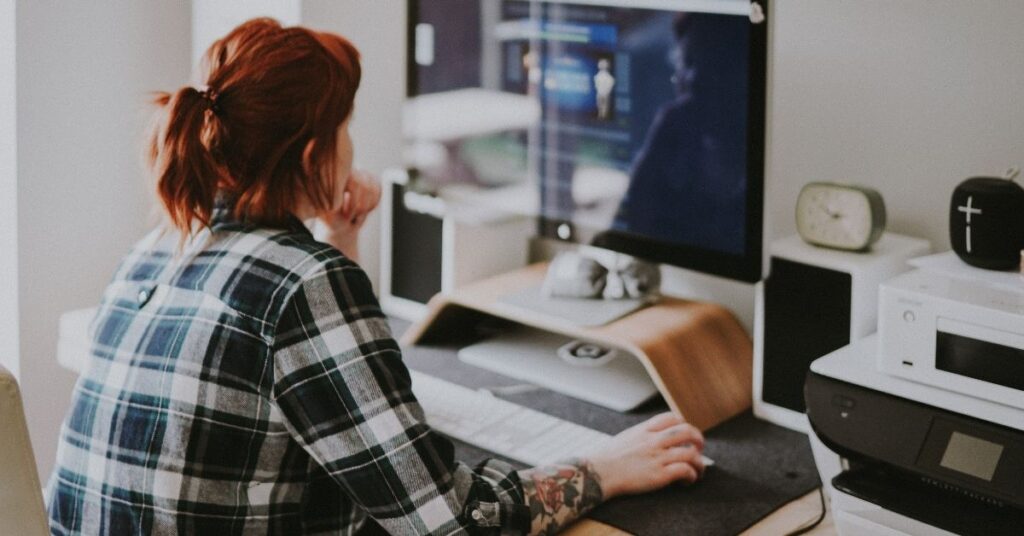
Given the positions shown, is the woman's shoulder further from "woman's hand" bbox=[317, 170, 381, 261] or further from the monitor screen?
the monitor screen

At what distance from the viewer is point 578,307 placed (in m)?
2.01

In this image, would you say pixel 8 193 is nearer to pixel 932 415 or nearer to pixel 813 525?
pixel 813 525

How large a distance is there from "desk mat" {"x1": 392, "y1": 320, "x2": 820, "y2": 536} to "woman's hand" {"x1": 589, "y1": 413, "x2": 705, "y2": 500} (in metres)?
0.02

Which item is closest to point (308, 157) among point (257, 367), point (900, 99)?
point (257, 367)

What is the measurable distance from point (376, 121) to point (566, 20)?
0.67 m

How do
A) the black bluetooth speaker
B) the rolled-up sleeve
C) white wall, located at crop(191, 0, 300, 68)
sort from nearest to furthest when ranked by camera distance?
the rolled-up sleeve
the black bluetooth speaker
white wall, located at crop(191, 0, 300, 68)

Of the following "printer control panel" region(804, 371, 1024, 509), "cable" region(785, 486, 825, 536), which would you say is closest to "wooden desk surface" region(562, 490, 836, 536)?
"cable" region(785, 486, 825, 536)

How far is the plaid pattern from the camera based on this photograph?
1320 mm

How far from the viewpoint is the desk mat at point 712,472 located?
1534 mm

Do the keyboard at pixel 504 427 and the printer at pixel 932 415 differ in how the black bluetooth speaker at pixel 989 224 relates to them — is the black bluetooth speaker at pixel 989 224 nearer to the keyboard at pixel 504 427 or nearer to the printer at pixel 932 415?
the printer at pixel 932 415

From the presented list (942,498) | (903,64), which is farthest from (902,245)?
(942,498)

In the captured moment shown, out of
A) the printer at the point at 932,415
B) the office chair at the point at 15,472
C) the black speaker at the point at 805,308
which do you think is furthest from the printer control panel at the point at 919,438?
the office chair at the point at 15,472

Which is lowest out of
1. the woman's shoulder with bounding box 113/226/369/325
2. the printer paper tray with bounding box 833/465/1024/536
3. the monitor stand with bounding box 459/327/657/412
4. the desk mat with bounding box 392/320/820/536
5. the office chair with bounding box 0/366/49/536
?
the desk mat with bounding box 392/320/820/536

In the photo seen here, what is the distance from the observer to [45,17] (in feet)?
7.28
